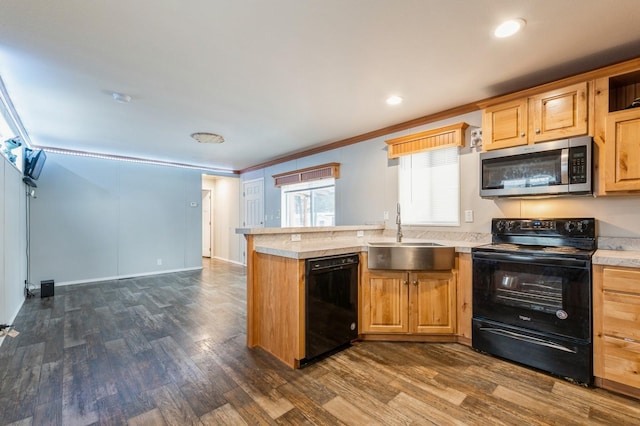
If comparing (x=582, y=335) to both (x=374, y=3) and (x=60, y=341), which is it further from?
(x=60, y=341)

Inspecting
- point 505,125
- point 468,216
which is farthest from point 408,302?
point 505,125

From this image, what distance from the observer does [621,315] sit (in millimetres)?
1917

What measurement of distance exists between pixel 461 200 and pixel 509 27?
5.69 ft

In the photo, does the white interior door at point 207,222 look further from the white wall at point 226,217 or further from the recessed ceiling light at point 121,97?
the recessed ceiling light at point 121,97

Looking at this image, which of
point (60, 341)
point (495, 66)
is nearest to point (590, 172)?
point (495, 66)

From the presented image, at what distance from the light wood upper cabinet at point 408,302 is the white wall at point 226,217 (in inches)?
188

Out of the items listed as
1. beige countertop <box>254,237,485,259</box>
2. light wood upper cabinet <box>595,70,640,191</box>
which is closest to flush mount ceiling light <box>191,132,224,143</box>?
beige countertop <box>254,237,485,259</box>

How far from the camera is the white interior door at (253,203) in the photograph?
6.41 meters

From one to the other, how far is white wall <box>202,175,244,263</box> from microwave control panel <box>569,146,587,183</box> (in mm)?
6116

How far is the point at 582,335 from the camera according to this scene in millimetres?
2039

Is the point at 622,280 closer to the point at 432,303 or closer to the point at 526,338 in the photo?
the point at 526,338

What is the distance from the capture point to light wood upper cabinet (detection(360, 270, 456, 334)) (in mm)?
2707

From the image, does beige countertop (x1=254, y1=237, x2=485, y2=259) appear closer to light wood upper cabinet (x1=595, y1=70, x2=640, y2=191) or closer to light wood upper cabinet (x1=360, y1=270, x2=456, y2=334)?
light wood upper cabinet (x1=360, y1=270, x2=456, y2=334)

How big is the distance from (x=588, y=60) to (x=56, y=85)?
449 centimetres
